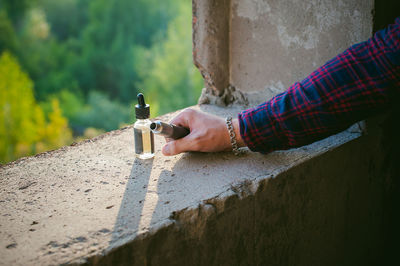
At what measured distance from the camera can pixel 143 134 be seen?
130 centimetres

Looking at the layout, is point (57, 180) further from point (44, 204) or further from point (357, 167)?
point (357, 167)

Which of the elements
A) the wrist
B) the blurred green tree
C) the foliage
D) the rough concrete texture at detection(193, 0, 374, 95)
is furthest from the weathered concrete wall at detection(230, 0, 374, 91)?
the blurred green tree

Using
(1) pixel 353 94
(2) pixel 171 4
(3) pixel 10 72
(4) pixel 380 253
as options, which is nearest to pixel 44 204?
(1) pixel 353 94

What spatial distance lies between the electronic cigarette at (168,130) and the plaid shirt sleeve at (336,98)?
221 mm

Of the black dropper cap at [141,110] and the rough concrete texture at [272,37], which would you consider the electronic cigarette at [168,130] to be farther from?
the rough concrete texture at [272,37]

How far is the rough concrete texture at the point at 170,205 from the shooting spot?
2.88 feet

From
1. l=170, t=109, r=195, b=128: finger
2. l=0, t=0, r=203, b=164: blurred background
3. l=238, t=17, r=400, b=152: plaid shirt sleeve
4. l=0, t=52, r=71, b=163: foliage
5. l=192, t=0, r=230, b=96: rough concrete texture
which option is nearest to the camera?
l=238, t=17, r=400, b=152: plaid shirt sleeve

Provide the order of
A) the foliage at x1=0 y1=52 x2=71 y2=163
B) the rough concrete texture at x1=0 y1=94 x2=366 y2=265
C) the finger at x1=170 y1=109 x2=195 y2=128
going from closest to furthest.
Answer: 1. the rough concrete texture at x1=0 y1=94 x2=366 y2=265
2. the finger at x1=170 y1=109 x2=195 y2=128
3. the foliage at x1=0 y1=52 x2=71 y2=163

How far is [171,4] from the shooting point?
29.1m

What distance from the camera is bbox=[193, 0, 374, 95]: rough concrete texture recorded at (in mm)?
1380

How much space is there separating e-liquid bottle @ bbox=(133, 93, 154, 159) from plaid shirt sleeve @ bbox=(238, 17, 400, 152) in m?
0.34

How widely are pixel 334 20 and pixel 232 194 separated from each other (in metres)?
0.81

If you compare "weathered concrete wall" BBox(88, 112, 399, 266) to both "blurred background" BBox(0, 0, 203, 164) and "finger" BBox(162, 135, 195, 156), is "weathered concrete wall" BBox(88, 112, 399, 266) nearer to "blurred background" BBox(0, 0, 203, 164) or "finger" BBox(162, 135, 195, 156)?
"finger" BBox(162, 135, 195, 156)

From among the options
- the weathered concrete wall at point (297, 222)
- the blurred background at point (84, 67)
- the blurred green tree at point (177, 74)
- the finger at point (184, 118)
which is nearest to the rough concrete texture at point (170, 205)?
the weathered concrete wall at point (297, 222)
